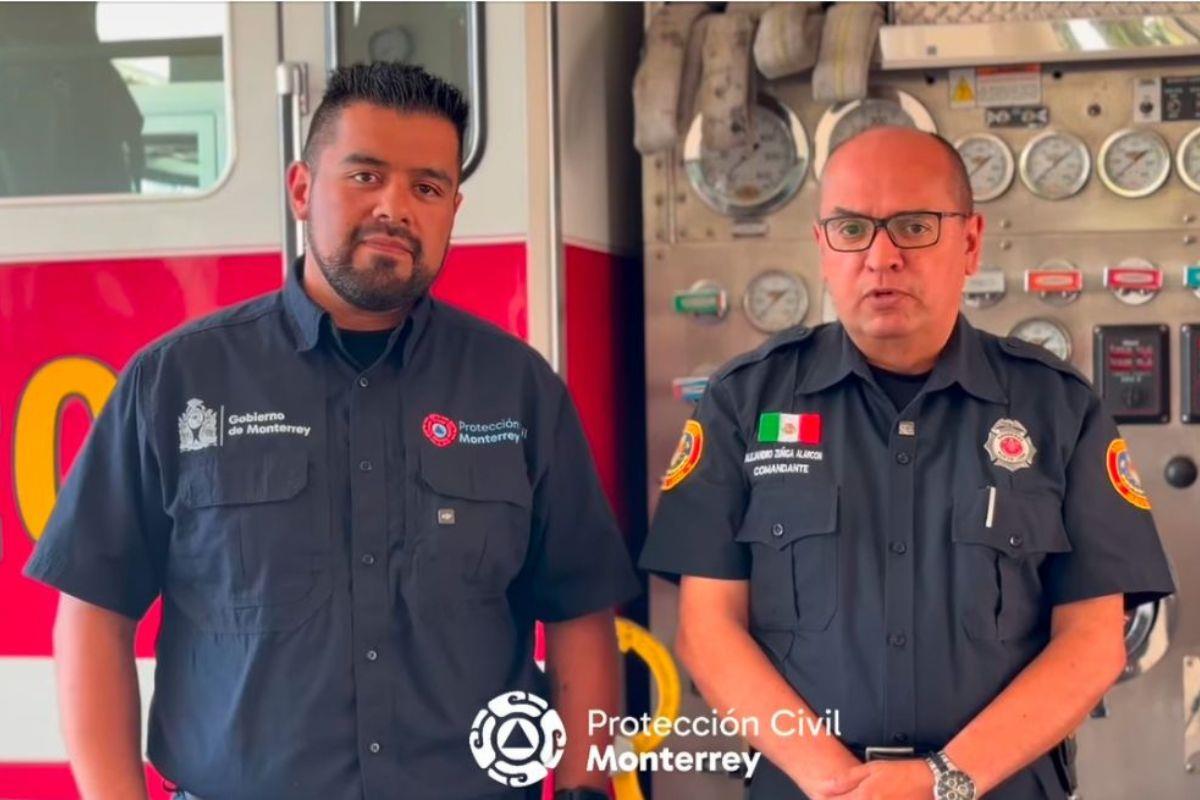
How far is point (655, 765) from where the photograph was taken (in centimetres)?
322

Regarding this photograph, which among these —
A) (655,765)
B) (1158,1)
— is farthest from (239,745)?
(1158,1)

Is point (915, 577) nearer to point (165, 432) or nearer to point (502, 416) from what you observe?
point (502, 416)

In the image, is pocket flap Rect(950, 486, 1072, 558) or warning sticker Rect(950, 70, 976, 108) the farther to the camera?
warning sticker Rect(950, 70, 976, 108)

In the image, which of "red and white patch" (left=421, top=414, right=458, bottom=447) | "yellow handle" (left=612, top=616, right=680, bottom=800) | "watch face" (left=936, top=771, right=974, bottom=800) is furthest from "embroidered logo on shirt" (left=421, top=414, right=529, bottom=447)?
"yellow handle" (left=612, top=616, right=680, bottom=800)

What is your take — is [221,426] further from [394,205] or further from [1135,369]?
[1135,369]

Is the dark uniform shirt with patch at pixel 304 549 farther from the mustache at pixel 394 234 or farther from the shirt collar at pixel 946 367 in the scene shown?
the shirt collar at pixel 946 367

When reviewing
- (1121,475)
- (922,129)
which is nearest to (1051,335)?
(922,129)

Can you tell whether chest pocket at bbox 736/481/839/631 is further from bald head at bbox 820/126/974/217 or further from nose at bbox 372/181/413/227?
nose at bbox 372/181/413/227

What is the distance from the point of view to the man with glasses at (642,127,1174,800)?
208cm

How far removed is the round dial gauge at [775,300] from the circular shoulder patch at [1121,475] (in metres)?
1.04

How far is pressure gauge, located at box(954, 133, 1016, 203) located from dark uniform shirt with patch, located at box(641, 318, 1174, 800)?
92cm

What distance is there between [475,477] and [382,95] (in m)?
0.54

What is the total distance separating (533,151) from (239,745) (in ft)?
4.11

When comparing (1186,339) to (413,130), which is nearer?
(413,130)
